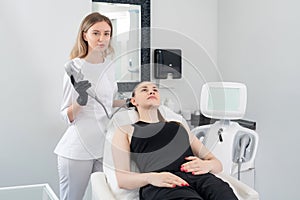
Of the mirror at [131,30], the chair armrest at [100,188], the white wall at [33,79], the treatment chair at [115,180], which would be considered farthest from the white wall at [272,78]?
Result: the chair armrest at [100,188]

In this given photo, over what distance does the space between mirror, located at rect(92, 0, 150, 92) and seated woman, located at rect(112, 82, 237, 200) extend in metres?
0.27

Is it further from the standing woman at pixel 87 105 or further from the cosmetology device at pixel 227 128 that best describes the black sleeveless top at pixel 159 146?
the cosmetology device at pixel 227 128

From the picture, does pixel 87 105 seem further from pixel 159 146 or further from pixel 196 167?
pixel 196 167

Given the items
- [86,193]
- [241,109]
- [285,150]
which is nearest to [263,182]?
[285,150]

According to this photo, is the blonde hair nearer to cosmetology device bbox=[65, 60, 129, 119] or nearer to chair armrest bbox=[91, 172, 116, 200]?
cosmetology device bbox=[65, 60, 129, 119]

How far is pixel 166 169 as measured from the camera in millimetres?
1484

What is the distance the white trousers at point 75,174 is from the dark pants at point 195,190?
475 millimetres

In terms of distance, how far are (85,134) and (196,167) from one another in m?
0.58

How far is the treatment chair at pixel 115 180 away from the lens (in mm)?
1479

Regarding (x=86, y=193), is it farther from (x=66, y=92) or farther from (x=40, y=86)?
(x=40, y=86)

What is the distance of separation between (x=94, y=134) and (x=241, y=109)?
0.79 metres

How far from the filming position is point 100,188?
1533 mm

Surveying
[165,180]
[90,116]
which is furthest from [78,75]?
[165,180]

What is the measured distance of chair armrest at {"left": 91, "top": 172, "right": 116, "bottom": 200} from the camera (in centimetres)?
148
